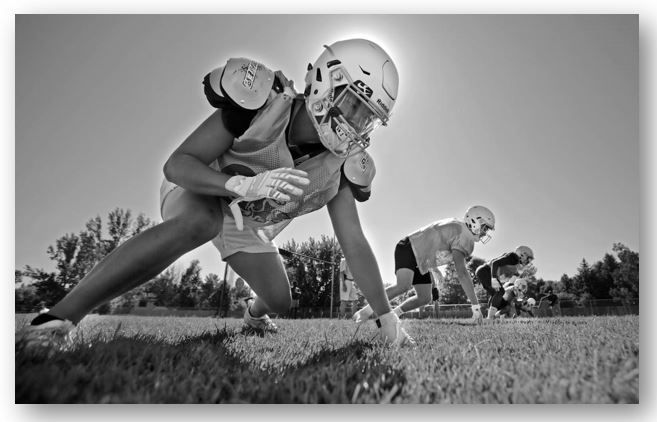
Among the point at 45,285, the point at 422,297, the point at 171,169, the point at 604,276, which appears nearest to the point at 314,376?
the point at 171,169

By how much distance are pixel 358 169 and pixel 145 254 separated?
1078 mm

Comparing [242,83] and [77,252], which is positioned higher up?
[242,83]

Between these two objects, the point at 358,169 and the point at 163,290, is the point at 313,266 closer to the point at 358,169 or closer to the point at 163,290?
the point at 163,290

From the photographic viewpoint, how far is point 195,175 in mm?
1635

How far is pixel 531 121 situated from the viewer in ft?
10.3

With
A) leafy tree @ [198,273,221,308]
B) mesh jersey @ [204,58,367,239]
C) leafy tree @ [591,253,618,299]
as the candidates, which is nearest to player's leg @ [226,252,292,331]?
mesh jersey @ [204,58,367,239]

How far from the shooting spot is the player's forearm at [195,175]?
1.62 meters

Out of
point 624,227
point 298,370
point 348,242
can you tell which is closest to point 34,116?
point 348,242

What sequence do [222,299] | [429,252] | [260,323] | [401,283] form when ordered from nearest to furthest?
[260,323] < [401,283] < [429,252] < [222,299]

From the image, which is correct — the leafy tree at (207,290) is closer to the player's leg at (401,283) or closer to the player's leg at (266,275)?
the player's leg at (401,283)

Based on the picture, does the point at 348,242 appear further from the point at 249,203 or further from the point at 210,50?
the point at 210,50

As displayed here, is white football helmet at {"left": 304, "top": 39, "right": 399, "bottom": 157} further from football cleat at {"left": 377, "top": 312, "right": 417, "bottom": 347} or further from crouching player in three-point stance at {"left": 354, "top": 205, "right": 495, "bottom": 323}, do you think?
crouching player in three-point stance at {"left": 354, "top": 205, "right": 495, "bottom": 323}

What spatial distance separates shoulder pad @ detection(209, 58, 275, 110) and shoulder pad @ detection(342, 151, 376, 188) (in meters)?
0.61

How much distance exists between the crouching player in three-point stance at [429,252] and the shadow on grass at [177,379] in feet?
8.62
